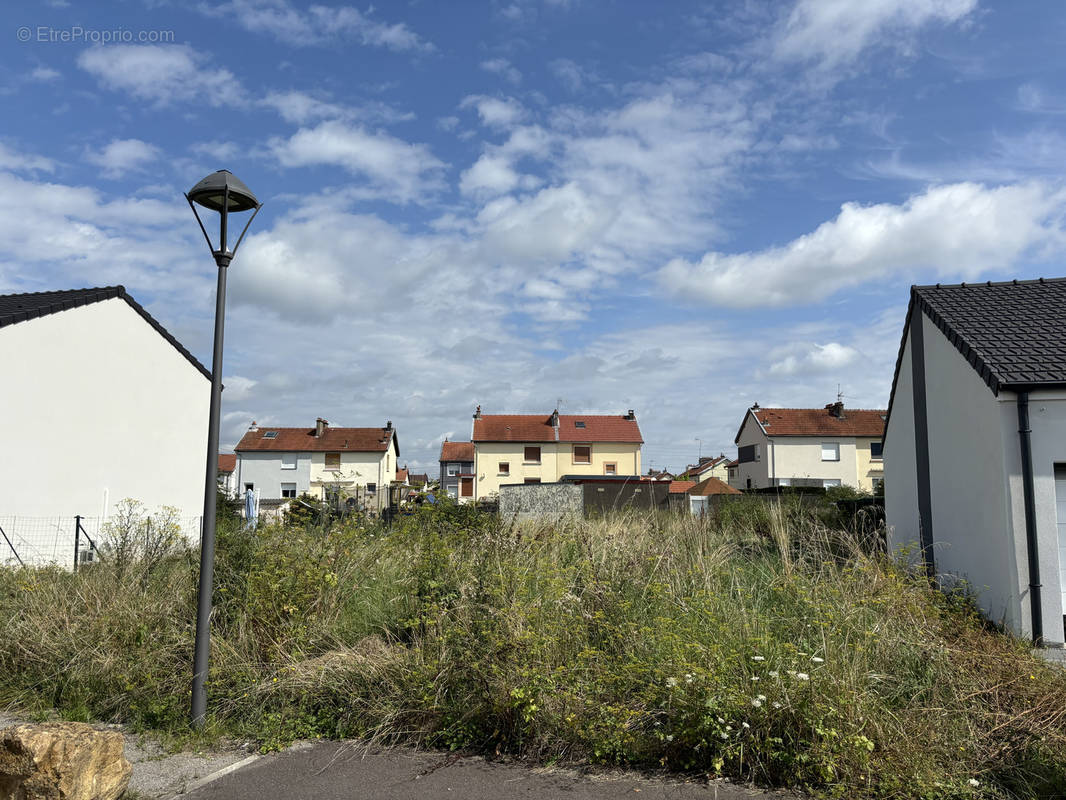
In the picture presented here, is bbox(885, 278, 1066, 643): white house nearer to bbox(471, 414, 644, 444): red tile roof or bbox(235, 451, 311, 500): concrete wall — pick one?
bbox(471, 414, 644, 444): red tile roof

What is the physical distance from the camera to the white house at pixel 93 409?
1530cm

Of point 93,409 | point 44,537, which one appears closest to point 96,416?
point 93,409

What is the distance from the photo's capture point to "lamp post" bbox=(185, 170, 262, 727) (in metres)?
5.58

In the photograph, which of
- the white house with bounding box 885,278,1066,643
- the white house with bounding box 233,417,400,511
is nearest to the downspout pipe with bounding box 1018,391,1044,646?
the white house with bounding box 885,278,1066,643

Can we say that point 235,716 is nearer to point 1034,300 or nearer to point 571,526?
point 571,526

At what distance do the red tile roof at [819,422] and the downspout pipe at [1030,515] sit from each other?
137 ft

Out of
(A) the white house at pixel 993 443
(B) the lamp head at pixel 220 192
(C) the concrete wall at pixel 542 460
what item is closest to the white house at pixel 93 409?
(B) the lamp head at pixel 220 192

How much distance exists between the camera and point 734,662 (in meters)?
4.95

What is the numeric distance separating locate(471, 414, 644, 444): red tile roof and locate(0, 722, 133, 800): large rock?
159 feet

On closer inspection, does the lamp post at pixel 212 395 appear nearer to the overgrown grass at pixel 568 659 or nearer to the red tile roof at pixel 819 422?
the overgrown grass at pixel 568 659

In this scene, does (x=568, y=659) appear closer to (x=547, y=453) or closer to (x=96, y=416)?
(x=96, y=416)

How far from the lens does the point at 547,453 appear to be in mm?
53188

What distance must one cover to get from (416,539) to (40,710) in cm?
360

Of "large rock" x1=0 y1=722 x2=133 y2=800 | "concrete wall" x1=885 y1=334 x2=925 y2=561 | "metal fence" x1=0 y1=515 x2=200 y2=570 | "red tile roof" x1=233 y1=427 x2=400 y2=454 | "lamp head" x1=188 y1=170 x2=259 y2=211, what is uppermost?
"red tile roof" x1=233 y1=427 x2=400 y2=454
